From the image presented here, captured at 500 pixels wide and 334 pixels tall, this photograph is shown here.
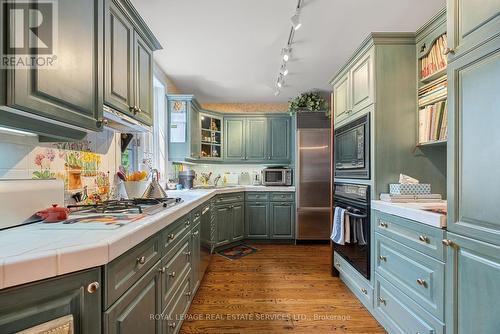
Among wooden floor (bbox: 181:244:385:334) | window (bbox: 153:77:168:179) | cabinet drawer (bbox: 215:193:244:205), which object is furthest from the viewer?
cabinet drawer (bbox: 215:193:244:205)

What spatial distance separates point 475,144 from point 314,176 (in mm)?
2788

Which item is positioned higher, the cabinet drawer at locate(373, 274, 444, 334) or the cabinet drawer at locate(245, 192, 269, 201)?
the cabinet drawer at locate(245, 192, 269, 201)

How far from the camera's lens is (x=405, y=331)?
1.58 metres

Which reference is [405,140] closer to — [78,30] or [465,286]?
[465,286]

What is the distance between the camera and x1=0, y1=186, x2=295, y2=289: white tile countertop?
0.64 meters

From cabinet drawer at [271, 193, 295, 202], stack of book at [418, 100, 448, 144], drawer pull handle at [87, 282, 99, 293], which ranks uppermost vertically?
stack of book at [418, 100, 448, 144]

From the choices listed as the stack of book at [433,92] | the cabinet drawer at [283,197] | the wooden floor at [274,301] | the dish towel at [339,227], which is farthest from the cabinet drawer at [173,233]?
the cabinet drawer at [283,197]

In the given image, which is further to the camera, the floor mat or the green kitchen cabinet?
the floor mat

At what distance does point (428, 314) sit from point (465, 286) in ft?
1.23

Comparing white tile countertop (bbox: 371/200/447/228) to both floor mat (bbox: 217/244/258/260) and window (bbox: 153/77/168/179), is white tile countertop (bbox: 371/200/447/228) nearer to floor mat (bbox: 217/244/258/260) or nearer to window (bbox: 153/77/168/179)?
floor mat (bbox: 217/244/258/260)

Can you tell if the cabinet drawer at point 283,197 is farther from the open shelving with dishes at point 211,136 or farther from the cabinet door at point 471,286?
the cabinet door at point 471,286

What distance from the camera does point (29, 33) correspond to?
2.87ft

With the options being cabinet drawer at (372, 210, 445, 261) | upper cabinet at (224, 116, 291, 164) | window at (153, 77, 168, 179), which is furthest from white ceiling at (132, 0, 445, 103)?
cabinet drawer at (372, 210, 445, 261)

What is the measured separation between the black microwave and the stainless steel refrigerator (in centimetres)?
111
